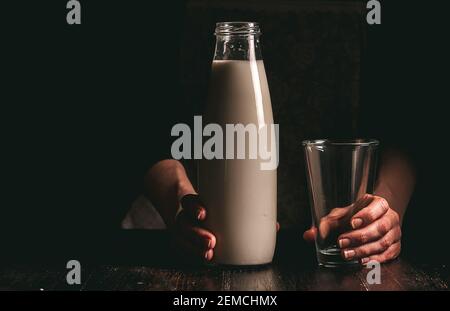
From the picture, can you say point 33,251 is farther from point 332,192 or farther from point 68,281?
point 332,192

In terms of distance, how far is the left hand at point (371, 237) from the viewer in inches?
33.4

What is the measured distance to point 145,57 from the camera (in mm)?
1675

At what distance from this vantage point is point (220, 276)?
0.82 m

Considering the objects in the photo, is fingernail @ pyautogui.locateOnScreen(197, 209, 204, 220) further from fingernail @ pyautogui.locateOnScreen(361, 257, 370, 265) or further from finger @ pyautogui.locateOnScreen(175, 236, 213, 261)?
fingernail @ pyautogui.locateOnScreen(361, 257, 370, 265)

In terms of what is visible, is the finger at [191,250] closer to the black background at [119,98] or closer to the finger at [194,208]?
the finger at [194,208]

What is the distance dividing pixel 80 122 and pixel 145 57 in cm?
26

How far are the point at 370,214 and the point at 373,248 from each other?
47 mm

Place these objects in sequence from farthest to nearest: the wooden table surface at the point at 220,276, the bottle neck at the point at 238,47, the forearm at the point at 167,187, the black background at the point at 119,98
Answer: the black background at the point at 119,98
the forearm at the point at 167,187
the bottle neck at the point at 238,47
the wooden table surface at the point at 220,276

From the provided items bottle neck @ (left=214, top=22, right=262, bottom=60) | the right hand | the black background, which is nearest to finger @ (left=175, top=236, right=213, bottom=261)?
the right hand

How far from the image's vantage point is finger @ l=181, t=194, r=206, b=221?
86cm

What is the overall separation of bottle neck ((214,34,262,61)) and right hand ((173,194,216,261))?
0.20 metres

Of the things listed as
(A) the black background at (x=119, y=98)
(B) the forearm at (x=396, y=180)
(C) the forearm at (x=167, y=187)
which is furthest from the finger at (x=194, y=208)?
(A) the black background at (x=119, y=98)

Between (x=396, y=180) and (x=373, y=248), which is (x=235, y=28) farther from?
(x=396, y=180)

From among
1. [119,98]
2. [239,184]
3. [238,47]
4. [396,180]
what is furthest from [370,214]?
[119,98]
